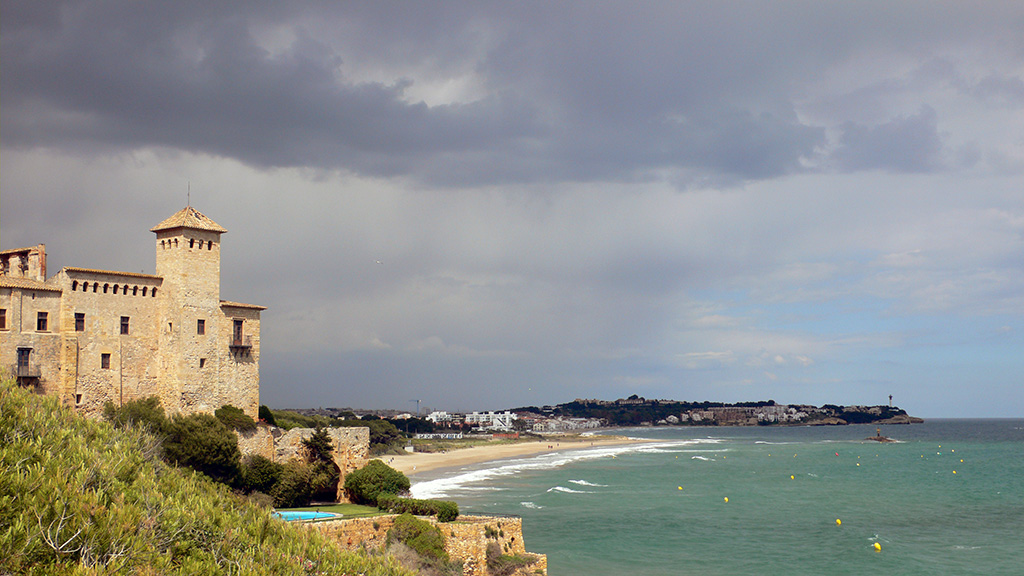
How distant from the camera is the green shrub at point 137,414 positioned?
32.4 m

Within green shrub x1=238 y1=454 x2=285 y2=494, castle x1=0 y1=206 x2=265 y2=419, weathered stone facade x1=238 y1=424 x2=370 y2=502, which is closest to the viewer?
castle x1=0 y1=206 x2=265 y2=419

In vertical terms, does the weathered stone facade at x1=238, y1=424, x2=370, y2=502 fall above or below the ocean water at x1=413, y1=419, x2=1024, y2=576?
above

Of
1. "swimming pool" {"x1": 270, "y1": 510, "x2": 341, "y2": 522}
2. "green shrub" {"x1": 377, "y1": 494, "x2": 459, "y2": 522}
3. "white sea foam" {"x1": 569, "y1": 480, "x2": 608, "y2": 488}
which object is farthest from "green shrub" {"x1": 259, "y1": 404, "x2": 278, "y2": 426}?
"white sea foam" {"x1": 569, "y1": 480, "x2": 608, "y2": 488}

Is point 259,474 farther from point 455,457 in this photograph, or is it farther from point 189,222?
point 455,457

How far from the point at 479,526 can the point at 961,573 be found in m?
22.3

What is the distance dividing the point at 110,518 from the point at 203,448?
22950 millimetres

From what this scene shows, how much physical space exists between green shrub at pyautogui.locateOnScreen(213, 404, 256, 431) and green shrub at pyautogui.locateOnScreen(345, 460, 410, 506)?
5196 millimetres

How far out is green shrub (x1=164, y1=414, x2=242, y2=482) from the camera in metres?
32.1

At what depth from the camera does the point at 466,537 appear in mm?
29672

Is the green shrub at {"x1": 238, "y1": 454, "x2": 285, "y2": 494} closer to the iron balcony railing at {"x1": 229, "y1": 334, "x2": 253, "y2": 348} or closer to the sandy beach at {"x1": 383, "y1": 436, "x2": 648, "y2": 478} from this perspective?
the iron balcony railing at {"x1": 229, "y1": 334, "x2": 253, "y2": 348}

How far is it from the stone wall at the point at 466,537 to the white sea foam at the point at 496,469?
19925 mm

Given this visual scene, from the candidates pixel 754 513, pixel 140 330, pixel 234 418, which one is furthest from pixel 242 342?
pixel 754 513

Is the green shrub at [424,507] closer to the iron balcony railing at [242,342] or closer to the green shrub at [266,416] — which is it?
the green shrub at [266,416]

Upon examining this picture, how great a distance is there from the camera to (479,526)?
98.5 ft
